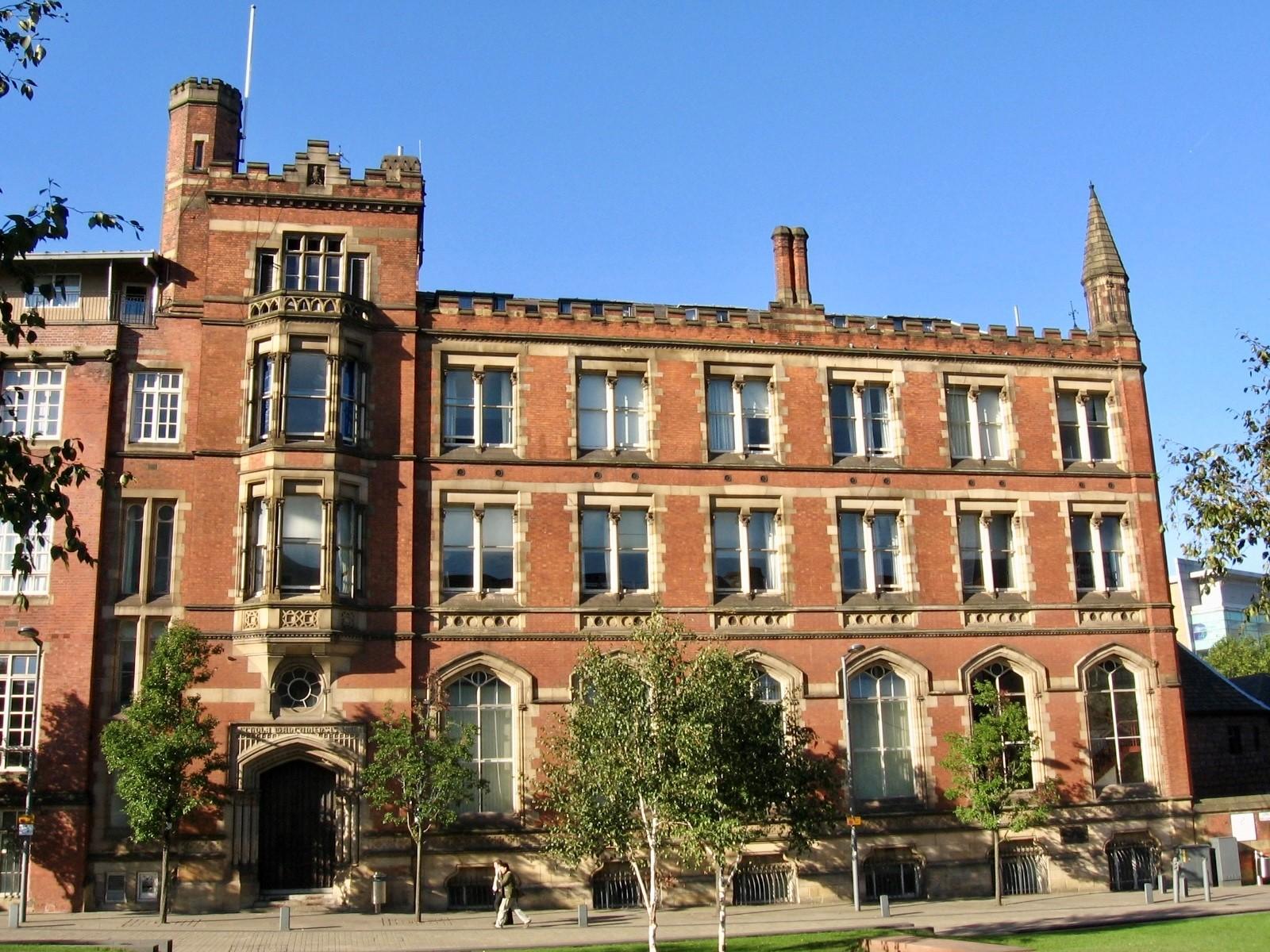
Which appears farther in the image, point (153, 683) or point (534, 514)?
point (534, 514)

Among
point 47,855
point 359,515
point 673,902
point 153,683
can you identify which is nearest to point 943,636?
point 673,902

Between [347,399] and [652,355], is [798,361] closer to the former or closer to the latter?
[652,355]

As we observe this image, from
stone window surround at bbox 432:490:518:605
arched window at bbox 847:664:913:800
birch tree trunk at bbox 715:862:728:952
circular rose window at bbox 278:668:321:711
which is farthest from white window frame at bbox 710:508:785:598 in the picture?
birch tree trunk at bbox 715:862:728:952

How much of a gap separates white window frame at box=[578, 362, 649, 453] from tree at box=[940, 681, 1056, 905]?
12640 millimetres

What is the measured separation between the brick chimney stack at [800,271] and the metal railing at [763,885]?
56.8 feet

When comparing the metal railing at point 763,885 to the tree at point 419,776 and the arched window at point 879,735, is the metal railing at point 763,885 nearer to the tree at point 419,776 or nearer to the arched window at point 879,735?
the arched window at point 879,735

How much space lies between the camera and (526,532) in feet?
118

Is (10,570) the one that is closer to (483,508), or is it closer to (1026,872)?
(483,508)

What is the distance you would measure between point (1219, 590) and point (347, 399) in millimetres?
100025

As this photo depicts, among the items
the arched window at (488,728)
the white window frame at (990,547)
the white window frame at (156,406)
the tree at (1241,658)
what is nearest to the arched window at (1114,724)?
the white window frame at (990,547)

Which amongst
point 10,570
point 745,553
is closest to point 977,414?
point 745,553

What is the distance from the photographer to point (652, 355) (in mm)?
38062

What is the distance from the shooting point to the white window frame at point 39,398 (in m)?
34.0

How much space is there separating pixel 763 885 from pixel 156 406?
2160 centimetres
